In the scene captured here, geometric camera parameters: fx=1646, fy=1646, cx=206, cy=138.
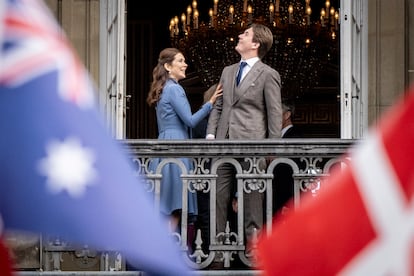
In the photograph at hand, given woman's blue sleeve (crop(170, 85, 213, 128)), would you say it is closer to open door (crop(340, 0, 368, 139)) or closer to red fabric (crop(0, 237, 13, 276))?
open door (crop(340, 0, 368, 139))

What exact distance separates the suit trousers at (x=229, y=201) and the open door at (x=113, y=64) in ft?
9.84

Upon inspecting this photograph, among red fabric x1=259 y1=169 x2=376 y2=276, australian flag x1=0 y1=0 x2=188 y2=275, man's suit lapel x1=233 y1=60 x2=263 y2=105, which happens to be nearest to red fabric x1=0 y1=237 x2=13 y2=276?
australian flag x1=0 y1=0 x2=188 y2=275

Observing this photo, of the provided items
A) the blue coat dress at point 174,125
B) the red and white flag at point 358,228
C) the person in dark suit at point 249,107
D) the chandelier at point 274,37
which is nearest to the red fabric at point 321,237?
the red and white flag at point 358,228

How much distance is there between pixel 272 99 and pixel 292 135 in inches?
48.7

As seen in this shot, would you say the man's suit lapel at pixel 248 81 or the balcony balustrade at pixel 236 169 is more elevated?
the man's suit lapel at pixel 248 81

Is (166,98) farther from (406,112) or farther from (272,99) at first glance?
(406,112)

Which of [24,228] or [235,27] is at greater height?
[235,27]

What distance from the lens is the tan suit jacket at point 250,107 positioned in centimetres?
1249

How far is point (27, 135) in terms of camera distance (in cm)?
396

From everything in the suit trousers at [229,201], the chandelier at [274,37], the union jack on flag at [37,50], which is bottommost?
the suit trousers at [229,201]

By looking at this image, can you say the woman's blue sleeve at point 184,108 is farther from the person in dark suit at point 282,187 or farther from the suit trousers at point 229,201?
the person in dark suit at point 282,187

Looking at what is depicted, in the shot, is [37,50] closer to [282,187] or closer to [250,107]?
[250,107]

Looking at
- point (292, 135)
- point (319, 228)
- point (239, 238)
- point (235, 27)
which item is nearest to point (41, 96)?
point (319, 228)

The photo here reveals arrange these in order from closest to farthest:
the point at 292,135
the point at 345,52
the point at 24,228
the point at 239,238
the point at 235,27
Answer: the point at 24,228, the point at 239,238, the point at 292,135, the point at 345,52, the point at 235,27
